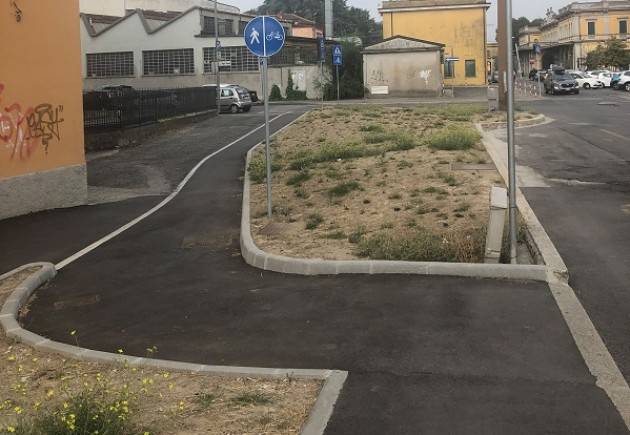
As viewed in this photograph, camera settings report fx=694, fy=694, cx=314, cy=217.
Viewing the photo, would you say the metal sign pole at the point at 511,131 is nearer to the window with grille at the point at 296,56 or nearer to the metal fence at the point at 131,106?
the metal fence at the point at 131,106

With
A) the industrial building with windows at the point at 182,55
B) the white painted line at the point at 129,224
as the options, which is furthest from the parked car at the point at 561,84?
the white painted line at the point at 129,224

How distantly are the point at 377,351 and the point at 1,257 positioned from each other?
21.2 ft

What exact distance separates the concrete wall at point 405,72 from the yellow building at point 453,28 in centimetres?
890

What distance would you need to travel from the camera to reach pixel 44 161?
13.0 m

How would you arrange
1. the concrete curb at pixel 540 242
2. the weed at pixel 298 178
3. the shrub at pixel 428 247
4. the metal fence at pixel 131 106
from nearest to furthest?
the concrete curb at pixel 540 242, the shrub at pixel 428 247, the weed at pixel 298 178, the metal fence at pixel 131 106

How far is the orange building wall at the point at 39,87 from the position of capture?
1180 centimetres

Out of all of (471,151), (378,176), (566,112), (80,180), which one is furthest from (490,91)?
(80,180)

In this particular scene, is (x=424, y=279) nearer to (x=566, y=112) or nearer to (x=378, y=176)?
(x=378, y=176)

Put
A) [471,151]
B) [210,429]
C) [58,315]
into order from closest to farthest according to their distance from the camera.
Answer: [210,429]
[58,315]
[471,151]

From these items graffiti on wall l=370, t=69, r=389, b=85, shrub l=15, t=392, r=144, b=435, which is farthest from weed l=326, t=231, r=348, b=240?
graffiti on wall l=370, t=69, r=389, b=85

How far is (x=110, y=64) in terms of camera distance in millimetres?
62281

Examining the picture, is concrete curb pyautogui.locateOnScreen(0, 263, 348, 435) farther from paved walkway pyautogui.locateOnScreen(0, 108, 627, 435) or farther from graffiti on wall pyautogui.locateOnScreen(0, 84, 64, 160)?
graffiti on wall pyautogui.locateOnScreen(0, 84, 64, 160)

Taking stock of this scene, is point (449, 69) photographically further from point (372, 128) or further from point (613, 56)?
point (372, 128)

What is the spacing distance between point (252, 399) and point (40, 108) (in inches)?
392
